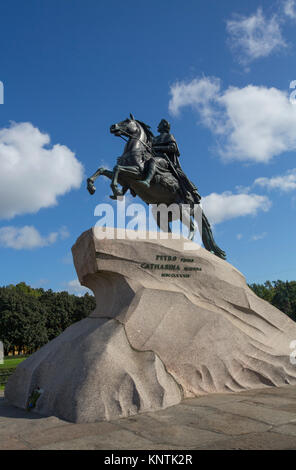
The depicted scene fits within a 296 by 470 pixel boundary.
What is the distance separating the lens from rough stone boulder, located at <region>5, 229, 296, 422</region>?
4789 mm

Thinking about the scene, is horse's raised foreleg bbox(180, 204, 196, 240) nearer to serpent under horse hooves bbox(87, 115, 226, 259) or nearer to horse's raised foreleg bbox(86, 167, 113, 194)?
serpent under horse hooves bbox(87, 115, 226, 259)

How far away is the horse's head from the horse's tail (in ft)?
9.67

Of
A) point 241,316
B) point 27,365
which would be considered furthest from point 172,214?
point 27,365

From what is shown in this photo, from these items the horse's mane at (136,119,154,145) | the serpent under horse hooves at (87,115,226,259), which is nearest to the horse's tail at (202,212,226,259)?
the serpent under horse hooves at (87,115,226,259)

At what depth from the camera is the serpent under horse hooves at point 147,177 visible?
9.38m

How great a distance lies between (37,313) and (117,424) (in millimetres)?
32750

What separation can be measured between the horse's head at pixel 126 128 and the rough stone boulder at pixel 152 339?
3962 mm

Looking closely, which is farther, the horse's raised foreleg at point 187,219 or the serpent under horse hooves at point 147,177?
the horse's raised foreleg at point 187,219

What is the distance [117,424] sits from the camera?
13.6ft

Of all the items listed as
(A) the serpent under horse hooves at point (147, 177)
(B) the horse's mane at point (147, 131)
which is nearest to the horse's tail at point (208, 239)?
(A) the serpent under horse hooves at point (147, 177)

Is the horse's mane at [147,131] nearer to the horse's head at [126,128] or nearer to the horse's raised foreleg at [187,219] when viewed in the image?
the horse's head at [126,128]

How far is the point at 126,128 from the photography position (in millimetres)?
9984

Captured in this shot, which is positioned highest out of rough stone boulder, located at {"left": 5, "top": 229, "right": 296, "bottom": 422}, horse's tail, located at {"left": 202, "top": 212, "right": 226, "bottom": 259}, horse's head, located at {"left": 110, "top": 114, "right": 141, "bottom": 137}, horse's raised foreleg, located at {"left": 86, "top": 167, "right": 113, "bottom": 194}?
horse's head, located at {"left": 110, "top": 114, "right": 141, "bottom": 137}
